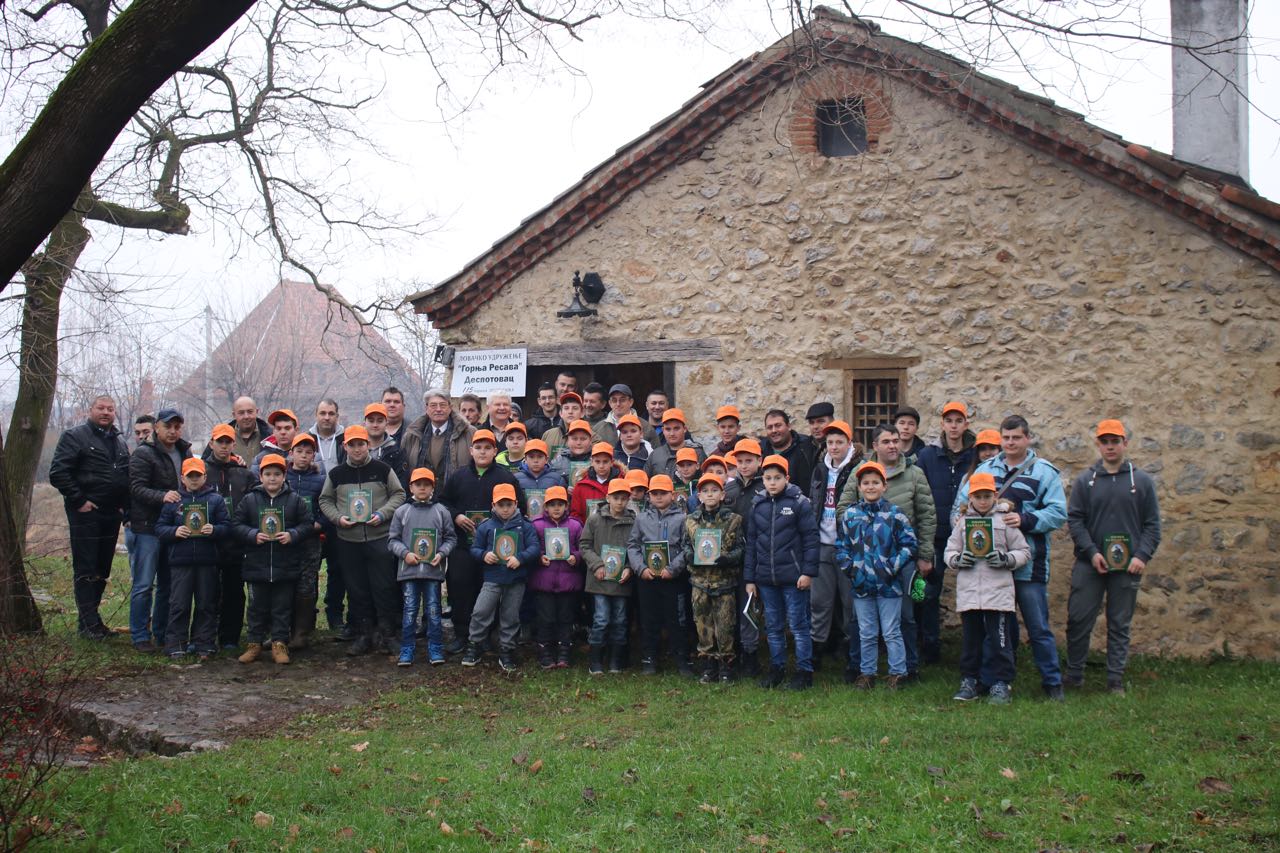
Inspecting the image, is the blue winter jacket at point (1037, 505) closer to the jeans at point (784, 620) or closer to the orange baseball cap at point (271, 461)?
the jeans at point (784, 620)

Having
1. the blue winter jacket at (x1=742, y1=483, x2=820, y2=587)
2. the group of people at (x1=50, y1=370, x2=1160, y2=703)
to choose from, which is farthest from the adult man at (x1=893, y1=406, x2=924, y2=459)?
the blue winter jacket at (x1=742, y1=483, x2=820, y2=587)

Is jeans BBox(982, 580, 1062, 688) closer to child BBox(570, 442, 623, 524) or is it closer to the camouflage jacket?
the camouflage jacket

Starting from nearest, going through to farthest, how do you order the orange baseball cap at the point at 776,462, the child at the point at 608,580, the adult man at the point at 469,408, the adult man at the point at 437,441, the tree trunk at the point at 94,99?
the tree trunk at the point at 94,99 → the orange baseball cap at the point at 776,462 → the child at the point at 608,580 → the adult man at the point at 437,441 → the adult man at the point at 469,408

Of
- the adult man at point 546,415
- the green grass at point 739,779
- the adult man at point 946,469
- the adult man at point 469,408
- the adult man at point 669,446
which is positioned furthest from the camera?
the adult man at point 546,415

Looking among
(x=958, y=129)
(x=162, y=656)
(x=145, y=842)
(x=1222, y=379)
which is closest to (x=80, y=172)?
(x=145, y=842)

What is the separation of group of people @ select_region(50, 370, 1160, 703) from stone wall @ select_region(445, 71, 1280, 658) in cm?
82

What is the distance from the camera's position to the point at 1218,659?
8.95m

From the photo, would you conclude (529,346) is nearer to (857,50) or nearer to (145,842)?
(857,50)

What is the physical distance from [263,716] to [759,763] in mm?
3805

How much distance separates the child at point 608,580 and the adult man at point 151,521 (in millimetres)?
3759

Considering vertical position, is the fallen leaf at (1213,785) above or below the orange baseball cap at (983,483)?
below

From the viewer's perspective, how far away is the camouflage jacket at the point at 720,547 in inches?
333

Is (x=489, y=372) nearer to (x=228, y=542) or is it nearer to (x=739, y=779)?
(x=228, y=542)

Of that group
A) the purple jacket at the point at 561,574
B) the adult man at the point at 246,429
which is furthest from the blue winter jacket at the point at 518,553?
the adult man at the point at 246,429
